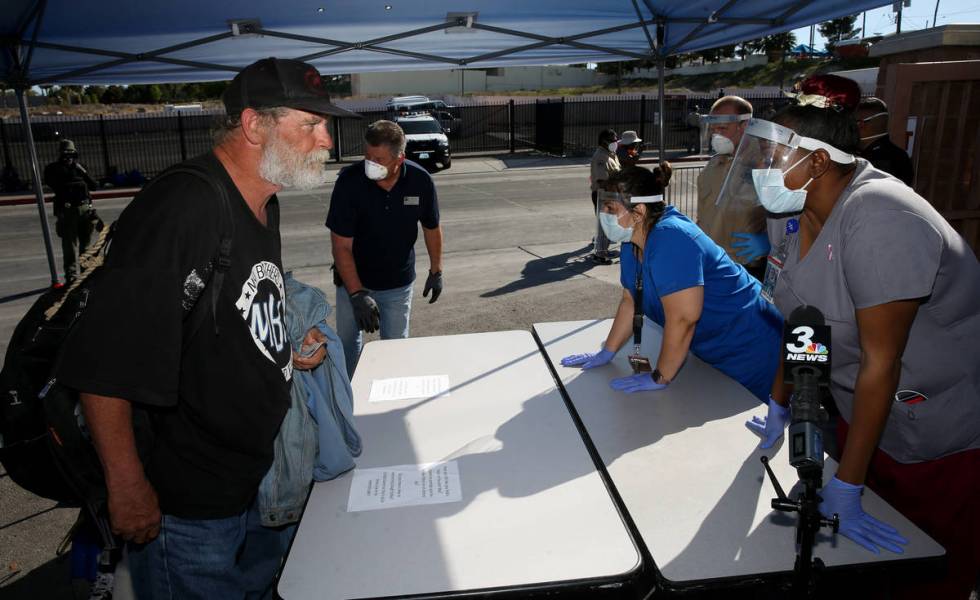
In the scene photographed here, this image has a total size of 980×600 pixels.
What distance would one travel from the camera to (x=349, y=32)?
5.58m

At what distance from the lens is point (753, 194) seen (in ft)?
8.54

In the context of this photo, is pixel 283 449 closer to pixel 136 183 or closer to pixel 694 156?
pixel 136 183

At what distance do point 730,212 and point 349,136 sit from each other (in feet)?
101

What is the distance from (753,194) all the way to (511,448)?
1.31 meters

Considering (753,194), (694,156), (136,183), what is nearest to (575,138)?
(694,156)

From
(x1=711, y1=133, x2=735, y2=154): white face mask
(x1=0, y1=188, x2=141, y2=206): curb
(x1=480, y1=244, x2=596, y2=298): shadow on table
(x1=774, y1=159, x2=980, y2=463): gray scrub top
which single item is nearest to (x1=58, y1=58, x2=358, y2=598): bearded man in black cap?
(x1=774, y1=159, x2=980, y2=463): gray scrub top

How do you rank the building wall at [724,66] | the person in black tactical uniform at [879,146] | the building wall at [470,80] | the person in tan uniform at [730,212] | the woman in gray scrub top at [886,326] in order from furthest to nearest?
the building wall at [470,80] < the building wall at [724,66] < the person in tan uniform at [730,212] < the person in black tactical uniform at [879,146] < the woman in gray scrub top at [886,326]

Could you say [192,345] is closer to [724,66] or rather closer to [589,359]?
[589,359]

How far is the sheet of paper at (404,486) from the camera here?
86.6 inches

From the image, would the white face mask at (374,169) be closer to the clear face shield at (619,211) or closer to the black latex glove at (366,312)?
the black latex glove at (366,312)

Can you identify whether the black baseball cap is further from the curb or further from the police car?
the police car

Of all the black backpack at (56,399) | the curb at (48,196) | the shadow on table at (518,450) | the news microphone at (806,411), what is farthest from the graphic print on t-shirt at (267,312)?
the curb at (48,196)

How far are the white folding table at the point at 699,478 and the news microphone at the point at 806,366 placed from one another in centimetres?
60

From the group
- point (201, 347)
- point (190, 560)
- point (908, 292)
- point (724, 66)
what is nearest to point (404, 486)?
point (190, 560)
